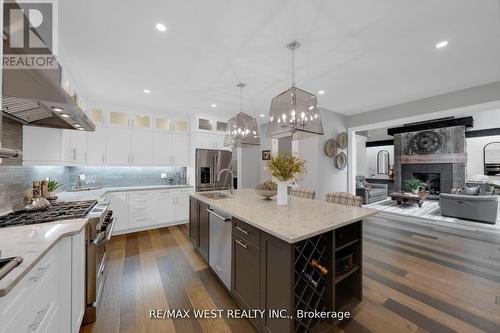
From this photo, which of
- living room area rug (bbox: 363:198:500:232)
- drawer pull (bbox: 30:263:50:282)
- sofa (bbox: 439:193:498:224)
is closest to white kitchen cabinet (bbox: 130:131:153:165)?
drawer pull (bbox: 30:263:50:282)

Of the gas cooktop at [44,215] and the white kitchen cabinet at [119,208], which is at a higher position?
the gas cooktop at [44,215]

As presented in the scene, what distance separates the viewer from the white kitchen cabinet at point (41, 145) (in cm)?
216

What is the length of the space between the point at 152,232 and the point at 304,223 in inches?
140

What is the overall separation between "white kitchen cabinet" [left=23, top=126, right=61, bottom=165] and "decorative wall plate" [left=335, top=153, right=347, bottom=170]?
5330 mm

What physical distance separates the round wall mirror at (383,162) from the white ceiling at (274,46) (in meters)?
7.12

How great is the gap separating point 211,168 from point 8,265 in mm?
3958

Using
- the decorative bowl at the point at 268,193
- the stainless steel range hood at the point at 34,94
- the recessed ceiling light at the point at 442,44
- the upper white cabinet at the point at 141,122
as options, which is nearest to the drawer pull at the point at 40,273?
the stainless steel range hood at the point at 34,94

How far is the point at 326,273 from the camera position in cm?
139

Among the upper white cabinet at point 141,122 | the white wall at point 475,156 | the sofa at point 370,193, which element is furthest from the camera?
the white wall at point 475,156

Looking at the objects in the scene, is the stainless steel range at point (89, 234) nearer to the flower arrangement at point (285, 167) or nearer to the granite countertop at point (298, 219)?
the granite countertop at point (298, 219)

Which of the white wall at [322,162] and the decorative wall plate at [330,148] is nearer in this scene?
the white wall at [322,162]

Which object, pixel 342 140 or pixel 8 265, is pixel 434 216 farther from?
pixel 8 265

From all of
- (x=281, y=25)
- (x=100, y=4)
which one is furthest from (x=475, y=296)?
(x=100, y=4)

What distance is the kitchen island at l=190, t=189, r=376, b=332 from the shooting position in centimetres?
128
